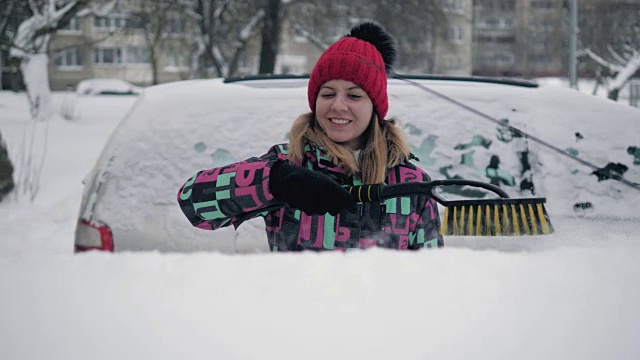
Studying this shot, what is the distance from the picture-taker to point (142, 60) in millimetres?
49531

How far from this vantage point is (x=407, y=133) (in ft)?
8.91

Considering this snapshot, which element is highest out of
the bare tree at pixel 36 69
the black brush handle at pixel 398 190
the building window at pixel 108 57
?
the black brush handle at pixel 398 190

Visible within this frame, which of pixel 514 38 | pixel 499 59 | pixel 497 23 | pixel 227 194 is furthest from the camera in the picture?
pixel 497 23

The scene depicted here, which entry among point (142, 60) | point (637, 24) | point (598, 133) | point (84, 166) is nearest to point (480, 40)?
point (142, 60)

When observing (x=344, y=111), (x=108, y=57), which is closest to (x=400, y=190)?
(x=344, y=111)

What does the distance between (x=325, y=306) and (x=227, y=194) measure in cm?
70

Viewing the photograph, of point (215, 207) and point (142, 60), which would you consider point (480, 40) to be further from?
point (215, 207)

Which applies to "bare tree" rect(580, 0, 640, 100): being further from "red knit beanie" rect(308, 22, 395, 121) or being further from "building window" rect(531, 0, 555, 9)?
"building window" rect(531, 0, 555, 9)

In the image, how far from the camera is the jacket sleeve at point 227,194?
54.0 inches

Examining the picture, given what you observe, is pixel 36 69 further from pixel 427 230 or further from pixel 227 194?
pixel 227 194

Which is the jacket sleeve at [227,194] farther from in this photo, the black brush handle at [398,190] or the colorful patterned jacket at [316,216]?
the black brush handle at [398,190]

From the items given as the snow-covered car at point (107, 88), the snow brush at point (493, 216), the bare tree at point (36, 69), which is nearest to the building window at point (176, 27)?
the bare tree at point (36, 69)

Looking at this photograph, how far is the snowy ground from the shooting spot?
0.68 m

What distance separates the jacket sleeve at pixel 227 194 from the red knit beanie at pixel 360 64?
0.29 metres
